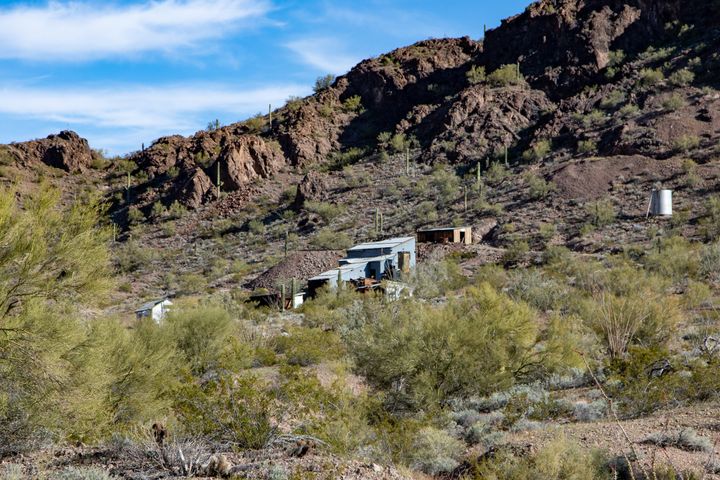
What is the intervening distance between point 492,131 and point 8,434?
5158 centimetres

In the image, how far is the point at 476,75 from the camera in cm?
6569

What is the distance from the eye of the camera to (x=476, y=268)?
118 ft

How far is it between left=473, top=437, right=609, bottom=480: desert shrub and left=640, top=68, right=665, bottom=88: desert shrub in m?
51.2

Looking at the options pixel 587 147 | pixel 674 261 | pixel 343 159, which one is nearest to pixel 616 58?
pixel 587 147

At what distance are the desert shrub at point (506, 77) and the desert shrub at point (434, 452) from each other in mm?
55845

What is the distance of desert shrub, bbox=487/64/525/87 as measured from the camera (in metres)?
61.8

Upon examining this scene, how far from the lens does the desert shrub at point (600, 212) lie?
40.4 meters

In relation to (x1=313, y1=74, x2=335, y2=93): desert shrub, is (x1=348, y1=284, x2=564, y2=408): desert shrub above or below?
below

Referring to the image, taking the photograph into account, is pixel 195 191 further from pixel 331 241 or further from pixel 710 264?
pixel 710 264

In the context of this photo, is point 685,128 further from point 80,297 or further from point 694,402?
point 80,297

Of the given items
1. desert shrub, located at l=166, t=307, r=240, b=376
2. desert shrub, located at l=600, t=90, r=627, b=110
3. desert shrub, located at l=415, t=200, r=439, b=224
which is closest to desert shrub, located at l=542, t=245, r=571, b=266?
desert shrub, located at l=415, t=200, r=439, b=224

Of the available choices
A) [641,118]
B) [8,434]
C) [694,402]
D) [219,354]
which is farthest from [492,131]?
[8,434]

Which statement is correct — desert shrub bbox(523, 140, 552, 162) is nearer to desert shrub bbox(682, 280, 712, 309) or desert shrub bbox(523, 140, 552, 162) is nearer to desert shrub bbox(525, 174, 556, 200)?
desert shrub bbox(525, 174, 556, 200)

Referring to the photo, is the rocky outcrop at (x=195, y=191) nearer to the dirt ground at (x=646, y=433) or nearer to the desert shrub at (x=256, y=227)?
the desert shrub at (x=256, y=227)
